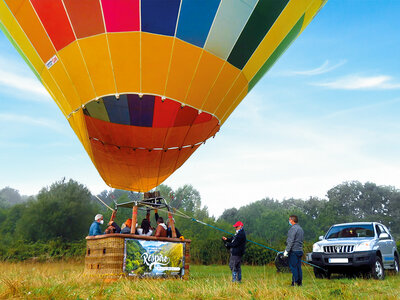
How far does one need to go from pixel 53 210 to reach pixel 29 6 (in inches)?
1055

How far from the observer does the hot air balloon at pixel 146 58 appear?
23.4ft

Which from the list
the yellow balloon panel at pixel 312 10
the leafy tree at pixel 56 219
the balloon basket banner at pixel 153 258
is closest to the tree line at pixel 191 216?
the leafy tree at pixel 56 219

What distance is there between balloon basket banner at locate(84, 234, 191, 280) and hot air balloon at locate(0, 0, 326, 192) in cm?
207

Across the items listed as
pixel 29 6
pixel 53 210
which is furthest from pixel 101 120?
pixel 53 210

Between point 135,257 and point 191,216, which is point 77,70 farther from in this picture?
point 191,216

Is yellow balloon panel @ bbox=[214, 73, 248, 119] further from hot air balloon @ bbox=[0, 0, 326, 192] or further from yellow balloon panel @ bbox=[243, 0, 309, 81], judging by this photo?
yellow balloon panel @ bbox=[243, 0, 309, 81]

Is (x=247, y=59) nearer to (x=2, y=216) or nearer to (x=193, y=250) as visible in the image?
(x=193, y=250)

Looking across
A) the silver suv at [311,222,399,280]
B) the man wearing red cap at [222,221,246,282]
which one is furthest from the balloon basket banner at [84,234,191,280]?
the silver suv at [311,222,399,280]

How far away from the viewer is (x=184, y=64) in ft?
24.7

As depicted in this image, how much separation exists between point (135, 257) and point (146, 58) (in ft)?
12.8

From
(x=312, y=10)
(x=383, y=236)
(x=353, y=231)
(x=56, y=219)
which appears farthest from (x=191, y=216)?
(x=312, y=10)

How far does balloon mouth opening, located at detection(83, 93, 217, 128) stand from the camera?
771cm

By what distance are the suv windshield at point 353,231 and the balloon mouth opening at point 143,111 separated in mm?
5345

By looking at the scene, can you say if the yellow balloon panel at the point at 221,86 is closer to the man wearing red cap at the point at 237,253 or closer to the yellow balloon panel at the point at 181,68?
the yellow balloon panel at the point at 181,68
